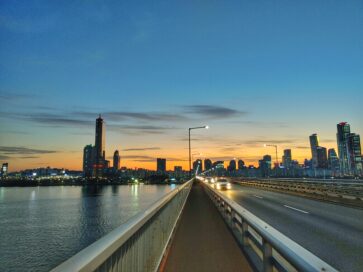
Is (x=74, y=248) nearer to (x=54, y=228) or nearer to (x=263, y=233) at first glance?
(x=54, y=228)

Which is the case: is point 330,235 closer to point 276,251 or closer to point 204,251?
point 204,251

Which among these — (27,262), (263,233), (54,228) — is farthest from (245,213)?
Answer: (54,228)

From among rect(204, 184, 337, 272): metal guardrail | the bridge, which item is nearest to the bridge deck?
the bridge

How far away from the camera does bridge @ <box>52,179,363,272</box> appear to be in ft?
10.1

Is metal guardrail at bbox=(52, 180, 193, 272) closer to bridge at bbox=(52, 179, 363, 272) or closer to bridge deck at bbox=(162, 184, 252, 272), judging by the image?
bridge at bbox=(52, 179, 363, 272)

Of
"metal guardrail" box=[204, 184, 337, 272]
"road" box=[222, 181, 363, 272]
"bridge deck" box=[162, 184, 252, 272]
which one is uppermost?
"metal guardrail" box=[204, 184, 337, 272]

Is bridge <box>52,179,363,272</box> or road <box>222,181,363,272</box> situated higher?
bridge <box>52,179,363,272</box>

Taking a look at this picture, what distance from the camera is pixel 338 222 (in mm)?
14070

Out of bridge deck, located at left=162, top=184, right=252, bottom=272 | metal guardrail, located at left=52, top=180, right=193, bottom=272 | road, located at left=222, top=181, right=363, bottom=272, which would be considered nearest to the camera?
metal guardrail, located at left=52, top=180, right=193, bottom=272

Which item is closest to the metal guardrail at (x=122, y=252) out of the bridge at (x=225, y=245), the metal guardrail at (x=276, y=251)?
the bridge at (x=225, y=245)

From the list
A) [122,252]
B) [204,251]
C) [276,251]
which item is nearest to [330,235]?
[204,251]

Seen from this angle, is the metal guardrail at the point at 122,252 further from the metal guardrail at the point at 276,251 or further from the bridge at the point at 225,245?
the metal guardrail at the point at 276,251

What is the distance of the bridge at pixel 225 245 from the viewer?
10.1 ft

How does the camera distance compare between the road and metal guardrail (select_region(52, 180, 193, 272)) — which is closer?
metal guardrail (select_region(52, 180, 193, 272))
